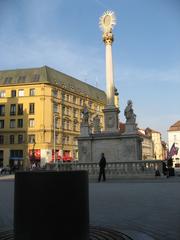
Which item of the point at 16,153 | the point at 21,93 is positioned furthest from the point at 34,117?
the point at 16,153

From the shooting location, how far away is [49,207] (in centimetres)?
475

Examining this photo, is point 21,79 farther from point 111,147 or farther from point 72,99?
point 111,147

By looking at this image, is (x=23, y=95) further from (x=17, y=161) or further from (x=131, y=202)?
(x=131, y=202)

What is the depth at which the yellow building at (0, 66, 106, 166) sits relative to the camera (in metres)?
66.4

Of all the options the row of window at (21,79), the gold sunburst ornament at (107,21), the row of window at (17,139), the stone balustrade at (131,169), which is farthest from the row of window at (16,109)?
the stone balustrade at (131,169)

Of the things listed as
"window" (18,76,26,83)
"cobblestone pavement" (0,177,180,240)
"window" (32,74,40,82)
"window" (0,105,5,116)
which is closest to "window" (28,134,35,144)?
"window" (0,105,5,116)

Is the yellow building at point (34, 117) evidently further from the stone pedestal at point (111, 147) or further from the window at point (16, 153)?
the stone pedestal at point (111, 147)

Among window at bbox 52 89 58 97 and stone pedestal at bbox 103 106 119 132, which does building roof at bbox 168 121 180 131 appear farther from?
stone pedestal at bbox 103 106 119 132

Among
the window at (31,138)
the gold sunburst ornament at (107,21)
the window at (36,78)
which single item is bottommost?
the window at (31,138)

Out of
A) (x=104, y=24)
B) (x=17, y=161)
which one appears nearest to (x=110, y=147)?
(x=104, y=24)

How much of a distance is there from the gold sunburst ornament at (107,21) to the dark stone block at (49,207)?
30.0 m

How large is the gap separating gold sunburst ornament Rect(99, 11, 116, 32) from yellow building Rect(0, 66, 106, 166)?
32.2m

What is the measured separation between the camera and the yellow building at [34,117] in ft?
218

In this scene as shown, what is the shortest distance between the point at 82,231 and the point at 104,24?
101 ft
